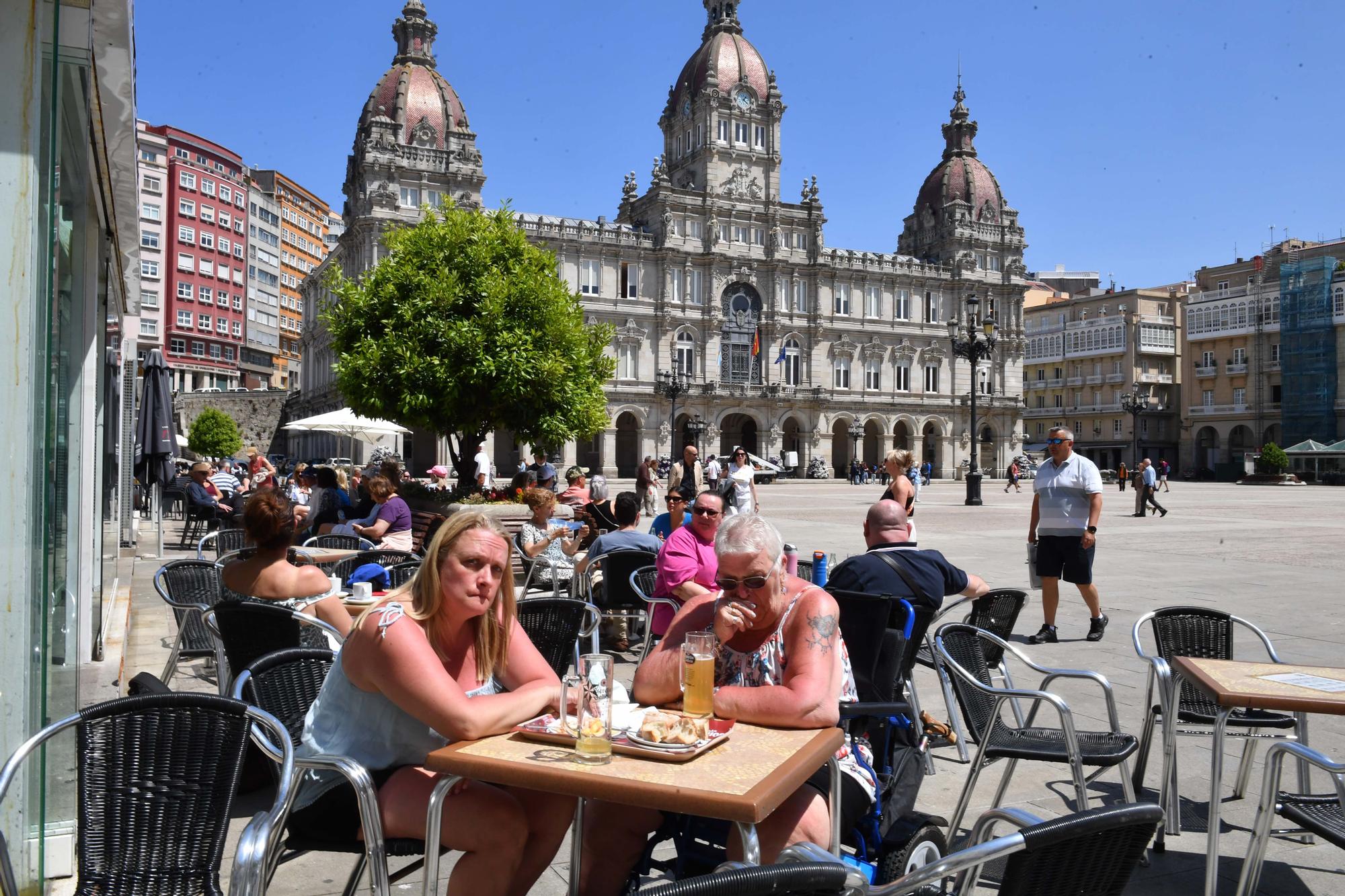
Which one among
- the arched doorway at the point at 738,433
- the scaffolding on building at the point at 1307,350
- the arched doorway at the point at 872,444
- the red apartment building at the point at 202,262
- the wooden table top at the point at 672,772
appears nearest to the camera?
the wooden table top at the point at 672,772

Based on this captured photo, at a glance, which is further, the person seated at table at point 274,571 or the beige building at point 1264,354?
the beige building at point 1264,354

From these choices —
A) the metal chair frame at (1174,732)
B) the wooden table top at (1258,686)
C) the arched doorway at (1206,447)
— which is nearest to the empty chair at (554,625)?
the metal chair frame at (1174,732)

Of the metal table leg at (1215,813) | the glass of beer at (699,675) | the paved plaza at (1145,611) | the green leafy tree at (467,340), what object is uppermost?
the green leafy tree at (467,340)

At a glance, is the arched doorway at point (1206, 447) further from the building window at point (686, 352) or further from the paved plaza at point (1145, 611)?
the paved plaza at point (1145, 611)

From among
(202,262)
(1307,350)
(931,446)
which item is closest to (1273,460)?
(1307,350)

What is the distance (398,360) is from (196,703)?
17.1m

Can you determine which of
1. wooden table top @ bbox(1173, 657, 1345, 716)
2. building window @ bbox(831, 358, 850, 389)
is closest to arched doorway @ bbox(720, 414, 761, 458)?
building window @ bbox(831, 358, 850, 389)

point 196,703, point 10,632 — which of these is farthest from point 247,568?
point 196,703

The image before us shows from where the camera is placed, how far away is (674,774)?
251 centimetres

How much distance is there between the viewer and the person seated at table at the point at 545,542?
26.4 feet

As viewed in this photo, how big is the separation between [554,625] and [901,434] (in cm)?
6098

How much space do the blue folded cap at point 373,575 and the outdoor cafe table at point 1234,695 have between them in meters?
4.69

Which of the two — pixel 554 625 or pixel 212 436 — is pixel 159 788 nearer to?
pixel 554 625

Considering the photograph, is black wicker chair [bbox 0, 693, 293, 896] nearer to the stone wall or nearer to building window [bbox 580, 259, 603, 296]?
building window [bbox 580, 259, 603, 296]
